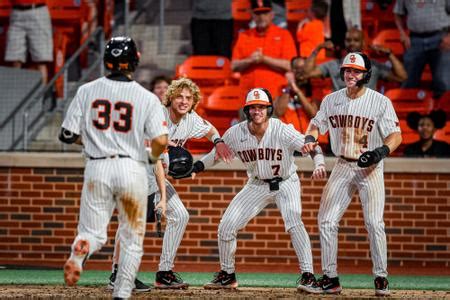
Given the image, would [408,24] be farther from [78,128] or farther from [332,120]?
[78,128]

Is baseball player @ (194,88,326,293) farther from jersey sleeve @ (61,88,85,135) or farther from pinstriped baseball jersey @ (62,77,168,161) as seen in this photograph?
jersey sleeve @ (61,88,85,135)

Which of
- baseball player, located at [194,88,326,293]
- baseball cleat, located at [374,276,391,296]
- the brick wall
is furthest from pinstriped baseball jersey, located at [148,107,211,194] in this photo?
the brick wall

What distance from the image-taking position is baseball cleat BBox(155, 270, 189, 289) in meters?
10.2

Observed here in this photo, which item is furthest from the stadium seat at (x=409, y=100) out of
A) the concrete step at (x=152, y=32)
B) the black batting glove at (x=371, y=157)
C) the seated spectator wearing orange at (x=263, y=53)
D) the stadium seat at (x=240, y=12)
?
the black batting glove at (x=371, y=157)

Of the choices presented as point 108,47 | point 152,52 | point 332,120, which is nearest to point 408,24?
point 152,52

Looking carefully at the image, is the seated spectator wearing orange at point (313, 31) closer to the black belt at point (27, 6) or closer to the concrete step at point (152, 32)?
the concrete step at point (152, 32)

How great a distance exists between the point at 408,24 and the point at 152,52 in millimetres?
3429

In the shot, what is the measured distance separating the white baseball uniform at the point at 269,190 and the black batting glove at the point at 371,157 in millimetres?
676

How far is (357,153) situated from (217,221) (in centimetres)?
365

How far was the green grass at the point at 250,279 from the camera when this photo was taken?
11164 millimetres

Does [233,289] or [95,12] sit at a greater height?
[95,12]

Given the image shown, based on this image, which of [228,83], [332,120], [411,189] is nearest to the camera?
[332,120]

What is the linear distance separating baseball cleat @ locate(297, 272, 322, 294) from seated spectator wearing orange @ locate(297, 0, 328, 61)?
4.70m

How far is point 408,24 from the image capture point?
14.4 meters
